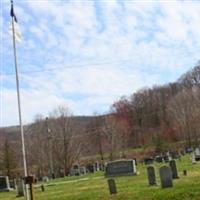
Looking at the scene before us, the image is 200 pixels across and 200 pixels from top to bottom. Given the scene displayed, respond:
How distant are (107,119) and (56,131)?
61.0 ft

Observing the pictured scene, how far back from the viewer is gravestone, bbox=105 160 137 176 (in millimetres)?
31305

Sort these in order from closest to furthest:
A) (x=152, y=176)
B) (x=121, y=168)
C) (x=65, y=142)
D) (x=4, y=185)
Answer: (x=152, y=176) → (x=121, y=168) → (x=4, y=185) → (x=65, y=142)

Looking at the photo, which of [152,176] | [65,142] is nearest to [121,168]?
[152,176]

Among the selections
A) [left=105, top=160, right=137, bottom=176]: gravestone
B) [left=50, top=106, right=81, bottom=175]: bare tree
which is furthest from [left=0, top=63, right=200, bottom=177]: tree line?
[left=105, top=160, right=137, bottom=176]: gravestone

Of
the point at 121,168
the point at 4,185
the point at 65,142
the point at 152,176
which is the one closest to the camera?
the point at 152,176

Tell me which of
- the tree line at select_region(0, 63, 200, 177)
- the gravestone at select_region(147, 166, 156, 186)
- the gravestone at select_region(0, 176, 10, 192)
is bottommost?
the gravestone at select_region(147, 166, 156, 186)

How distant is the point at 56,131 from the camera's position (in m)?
71.4

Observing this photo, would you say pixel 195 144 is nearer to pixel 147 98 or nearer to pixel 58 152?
pixel 58 152

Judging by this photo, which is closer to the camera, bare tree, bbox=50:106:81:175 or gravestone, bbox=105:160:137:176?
gravestone, bbox=105:160:137:176

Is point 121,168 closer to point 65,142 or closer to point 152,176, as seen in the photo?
point 152,176

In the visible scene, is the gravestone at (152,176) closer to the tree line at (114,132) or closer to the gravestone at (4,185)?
the gravestone at (4,185)

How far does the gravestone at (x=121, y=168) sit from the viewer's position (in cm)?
3130

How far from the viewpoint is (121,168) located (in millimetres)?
31922

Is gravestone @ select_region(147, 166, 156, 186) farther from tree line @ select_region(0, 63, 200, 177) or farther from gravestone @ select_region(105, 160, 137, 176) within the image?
tree line @ select_region(0, 63, 200, 177)
